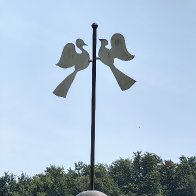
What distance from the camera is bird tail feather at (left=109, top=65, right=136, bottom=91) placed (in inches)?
380

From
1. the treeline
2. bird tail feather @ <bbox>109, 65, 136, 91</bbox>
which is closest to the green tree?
the treeline

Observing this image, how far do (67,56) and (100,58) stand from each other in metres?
Result: 0.53

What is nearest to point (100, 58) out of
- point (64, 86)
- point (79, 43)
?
point (79, 43)

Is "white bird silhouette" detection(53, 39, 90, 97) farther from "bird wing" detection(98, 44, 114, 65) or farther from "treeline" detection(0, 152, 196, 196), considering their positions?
"treeline" detection(0, 152, 196, 196)

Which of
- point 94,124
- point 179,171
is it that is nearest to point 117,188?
point 179,171

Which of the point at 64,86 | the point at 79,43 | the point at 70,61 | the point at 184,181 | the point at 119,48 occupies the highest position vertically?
the point at 184,181

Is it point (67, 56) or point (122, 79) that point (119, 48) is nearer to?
point (122, 79)

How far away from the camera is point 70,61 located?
9.80 m

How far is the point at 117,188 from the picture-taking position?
122562 mm

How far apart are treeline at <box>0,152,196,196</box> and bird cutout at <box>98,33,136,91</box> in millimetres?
107848

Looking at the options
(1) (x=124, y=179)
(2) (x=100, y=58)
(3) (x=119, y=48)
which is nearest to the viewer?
(3) (x=119, y=48)

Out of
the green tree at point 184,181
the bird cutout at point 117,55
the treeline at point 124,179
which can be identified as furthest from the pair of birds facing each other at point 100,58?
the green tree at point 184,181

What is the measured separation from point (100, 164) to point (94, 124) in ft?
389

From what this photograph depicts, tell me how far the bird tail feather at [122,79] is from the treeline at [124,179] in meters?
108
